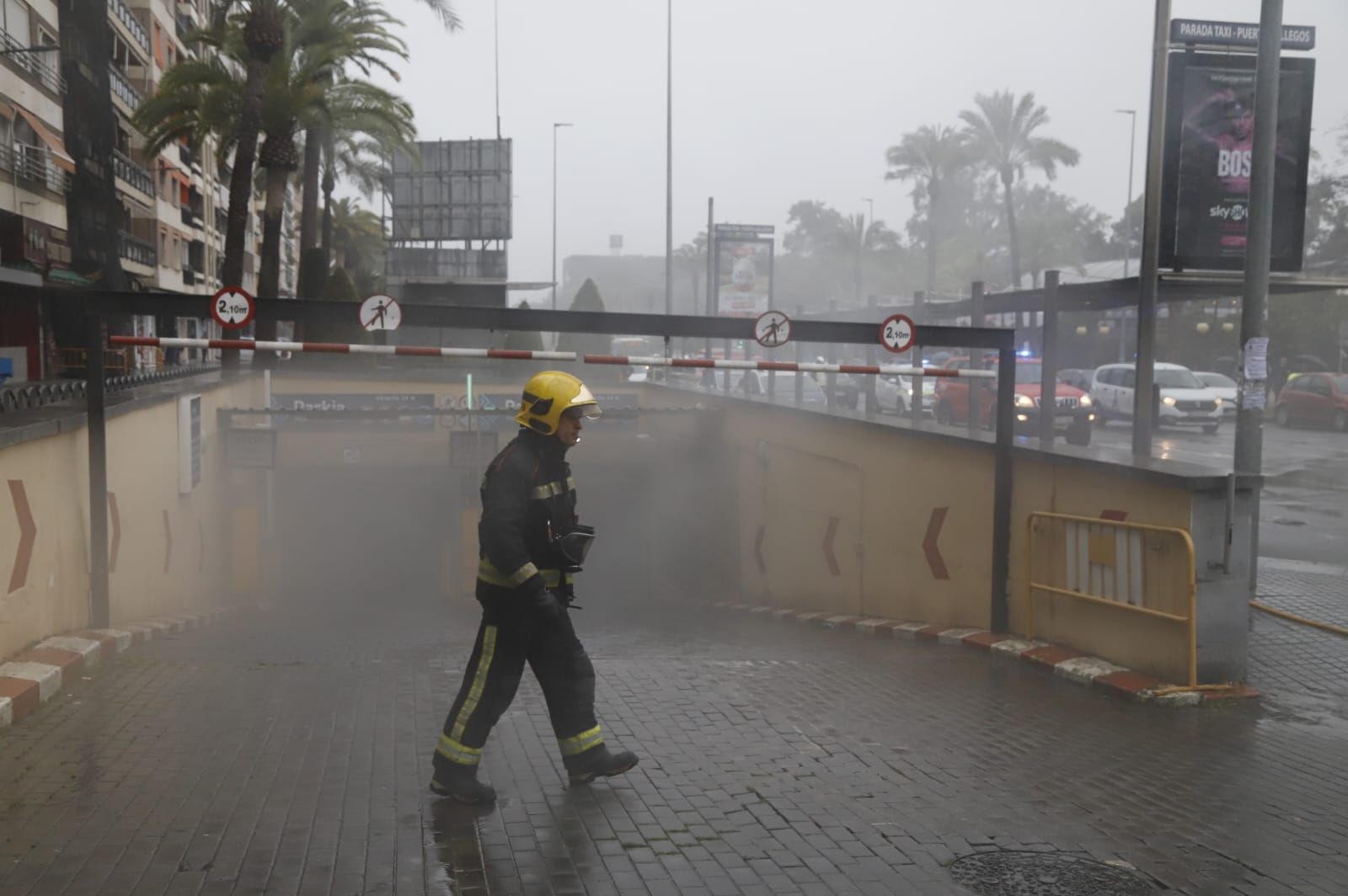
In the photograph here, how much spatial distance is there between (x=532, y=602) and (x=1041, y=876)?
90.0 inches

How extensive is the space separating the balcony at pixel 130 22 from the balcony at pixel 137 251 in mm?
6963

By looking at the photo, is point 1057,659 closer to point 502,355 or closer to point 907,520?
point 907,520

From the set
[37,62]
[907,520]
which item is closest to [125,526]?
[907,520]

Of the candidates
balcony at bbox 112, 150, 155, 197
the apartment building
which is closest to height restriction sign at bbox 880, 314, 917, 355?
the apartment building

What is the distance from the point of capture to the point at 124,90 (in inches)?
1729

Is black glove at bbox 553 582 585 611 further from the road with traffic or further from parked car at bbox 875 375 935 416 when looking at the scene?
parked car at bbox 875 375 935 416

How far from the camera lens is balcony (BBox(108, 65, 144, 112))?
41.6 meters

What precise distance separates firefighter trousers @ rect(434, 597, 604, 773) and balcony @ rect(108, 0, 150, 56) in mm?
41085

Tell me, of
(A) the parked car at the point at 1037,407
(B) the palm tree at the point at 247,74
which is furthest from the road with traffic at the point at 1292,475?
(B) the palm tree at the point at 247,74

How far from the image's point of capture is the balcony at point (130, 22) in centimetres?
4157

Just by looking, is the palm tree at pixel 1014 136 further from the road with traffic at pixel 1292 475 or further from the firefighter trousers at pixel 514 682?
the firefighter trousers at pixel 514 682

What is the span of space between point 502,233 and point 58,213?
21.1 metres

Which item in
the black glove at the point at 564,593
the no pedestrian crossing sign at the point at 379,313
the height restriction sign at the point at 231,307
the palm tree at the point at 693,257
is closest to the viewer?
the black glove at the point at 564,593

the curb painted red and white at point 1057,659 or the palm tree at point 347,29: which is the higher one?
the palm tree at point 347,29
